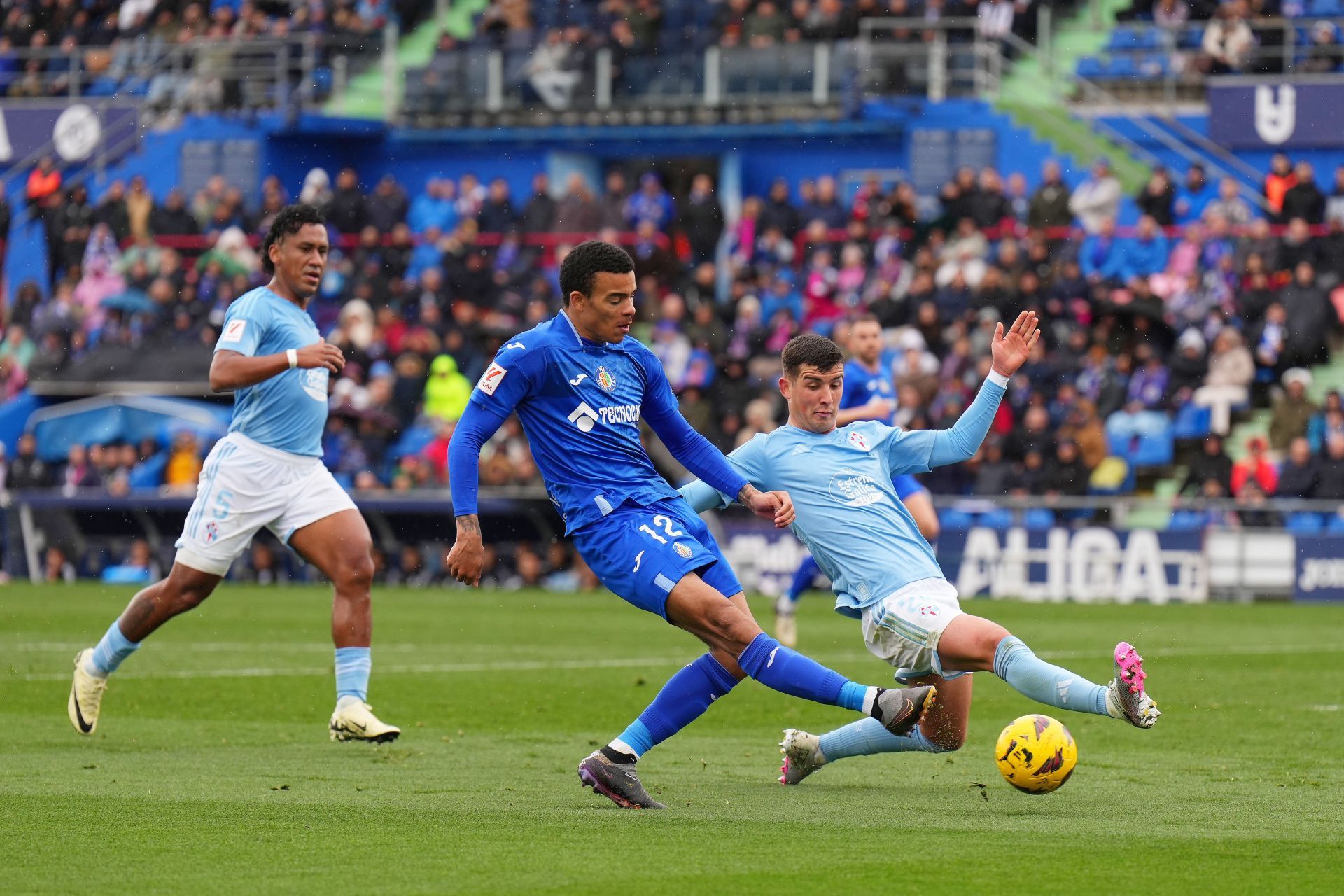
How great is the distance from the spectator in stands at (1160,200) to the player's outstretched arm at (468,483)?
19.3 meters

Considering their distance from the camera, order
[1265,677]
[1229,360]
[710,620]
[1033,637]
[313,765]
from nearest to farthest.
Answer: [710,620] → [313,765] → [1265,677] → [1033,637] → [1229,360]

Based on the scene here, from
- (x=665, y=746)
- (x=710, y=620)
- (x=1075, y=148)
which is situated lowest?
(x=665, y=746)

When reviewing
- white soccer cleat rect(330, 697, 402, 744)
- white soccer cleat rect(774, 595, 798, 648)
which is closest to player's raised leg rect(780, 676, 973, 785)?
white soccer cleat rect(330, 697, 402, 744)

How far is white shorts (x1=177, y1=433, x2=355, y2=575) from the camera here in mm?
9758

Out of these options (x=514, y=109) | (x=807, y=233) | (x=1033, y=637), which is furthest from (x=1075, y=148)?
(x=1033, y=637)

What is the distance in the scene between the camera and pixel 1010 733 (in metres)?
7.54

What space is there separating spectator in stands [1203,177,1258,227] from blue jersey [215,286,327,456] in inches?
674

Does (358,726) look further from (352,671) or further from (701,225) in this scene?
(701,225)

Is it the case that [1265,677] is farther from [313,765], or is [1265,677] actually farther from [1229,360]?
[1229,360]

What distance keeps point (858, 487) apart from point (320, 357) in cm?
239

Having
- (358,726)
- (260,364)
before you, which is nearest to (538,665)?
(358,726)

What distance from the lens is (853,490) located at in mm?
8070

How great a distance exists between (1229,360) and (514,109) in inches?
541

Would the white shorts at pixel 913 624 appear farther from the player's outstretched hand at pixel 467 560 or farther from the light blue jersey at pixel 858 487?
the player's outstretched hand at pixel 467 560
